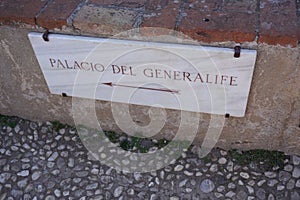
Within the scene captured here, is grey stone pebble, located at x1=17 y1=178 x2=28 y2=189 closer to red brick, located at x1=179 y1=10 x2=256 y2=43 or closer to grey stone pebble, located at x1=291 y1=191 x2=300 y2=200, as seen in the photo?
red brick, located at x1=179 y1=10 x2=256 y2=43

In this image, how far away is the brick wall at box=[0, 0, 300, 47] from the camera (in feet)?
5.28

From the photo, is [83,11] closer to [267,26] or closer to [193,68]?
[193,68]

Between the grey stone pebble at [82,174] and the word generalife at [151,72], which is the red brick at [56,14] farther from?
the grey stone pebble at [82,174]

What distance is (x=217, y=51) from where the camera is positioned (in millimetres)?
1637

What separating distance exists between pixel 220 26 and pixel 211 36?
2.5 inches

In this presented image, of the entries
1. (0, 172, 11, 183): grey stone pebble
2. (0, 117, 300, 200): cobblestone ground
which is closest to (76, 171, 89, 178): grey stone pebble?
(0, 117, 300, 200): cobblestone ground

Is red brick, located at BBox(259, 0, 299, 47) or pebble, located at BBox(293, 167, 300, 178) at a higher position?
red brick, located at BBox(259, 0, 299, 47)

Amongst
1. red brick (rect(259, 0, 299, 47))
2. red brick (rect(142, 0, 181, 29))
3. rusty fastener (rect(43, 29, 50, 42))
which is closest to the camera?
red brick (rect(259, 0, 299, 47))

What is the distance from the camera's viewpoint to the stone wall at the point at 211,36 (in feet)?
5.33

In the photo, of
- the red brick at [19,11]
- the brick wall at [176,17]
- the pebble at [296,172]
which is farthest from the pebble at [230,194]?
the red brick at [19,11]

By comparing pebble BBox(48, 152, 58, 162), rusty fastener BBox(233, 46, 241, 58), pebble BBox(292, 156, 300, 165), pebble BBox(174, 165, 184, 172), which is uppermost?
rusty fastener BBox(233, 46, 241, 58)

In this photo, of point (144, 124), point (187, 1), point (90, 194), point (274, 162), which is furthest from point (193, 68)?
point (90, 194)

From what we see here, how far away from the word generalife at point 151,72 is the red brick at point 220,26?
7.8 inches

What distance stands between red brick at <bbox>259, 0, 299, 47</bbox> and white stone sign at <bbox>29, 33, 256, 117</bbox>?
11cm
